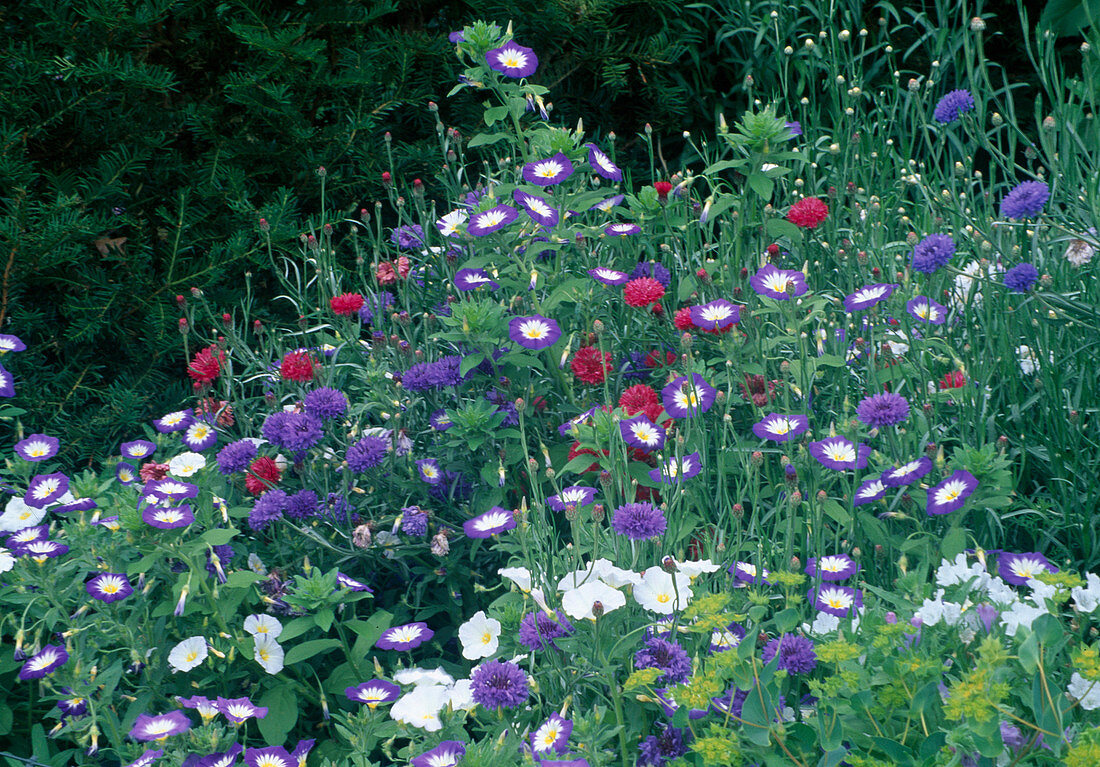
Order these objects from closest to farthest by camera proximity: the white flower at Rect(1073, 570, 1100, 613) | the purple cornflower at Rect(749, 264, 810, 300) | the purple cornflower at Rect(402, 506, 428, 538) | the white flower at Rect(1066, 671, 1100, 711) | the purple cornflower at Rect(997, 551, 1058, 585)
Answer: the white flower at Rect(1066, 671, 1100, 711) < the white flower at Rect(1073, 570, 1100, 613) < the purple cornflower at Rect(997, 551, 1058, 585) < the purple cornflower at Rect(402, 506, 428, 538) < the purple cornflower at Rect(749, 264, 810, 300)

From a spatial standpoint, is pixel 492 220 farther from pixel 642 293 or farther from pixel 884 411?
pixel 884 411

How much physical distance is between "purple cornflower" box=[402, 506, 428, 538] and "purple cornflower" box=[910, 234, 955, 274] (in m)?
1.18

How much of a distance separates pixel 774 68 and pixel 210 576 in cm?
362

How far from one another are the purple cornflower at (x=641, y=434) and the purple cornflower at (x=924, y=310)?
683 millimetres

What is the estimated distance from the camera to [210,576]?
1.94 metres

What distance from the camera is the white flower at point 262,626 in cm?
183

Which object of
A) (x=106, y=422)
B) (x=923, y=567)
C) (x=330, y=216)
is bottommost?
(x=106, y=422)

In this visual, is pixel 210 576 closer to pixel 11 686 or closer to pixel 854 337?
pixel 11 686

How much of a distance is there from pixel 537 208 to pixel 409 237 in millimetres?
683

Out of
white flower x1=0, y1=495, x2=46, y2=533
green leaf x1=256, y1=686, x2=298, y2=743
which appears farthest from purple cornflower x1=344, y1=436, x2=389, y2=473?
white flower x1=0, y1=495, x2=46, y2=533

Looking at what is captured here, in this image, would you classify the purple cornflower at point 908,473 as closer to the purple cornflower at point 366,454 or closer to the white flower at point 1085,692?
the white flower at point 1085,692

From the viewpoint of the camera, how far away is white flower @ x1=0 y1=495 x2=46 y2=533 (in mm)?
2123

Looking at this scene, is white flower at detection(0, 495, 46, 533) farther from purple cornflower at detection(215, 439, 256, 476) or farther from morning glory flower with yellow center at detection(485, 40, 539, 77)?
morning glory flower with yellow center at detection(485, 40, 539, 77)

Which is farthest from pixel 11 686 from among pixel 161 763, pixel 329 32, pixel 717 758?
pixel 329 32
